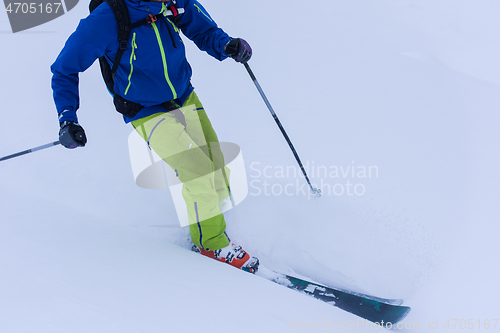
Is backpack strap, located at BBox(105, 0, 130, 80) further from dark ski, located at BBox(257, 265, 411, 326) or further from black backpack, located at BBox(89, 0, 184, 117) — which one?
dark ski, located at BBox(257, 265, 411, 326)

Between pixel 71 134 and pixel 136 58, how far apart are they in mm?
586

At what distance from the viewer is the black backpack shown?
5.64 ft

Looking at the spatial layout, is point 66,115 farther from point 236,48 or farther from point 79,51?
point 236,48

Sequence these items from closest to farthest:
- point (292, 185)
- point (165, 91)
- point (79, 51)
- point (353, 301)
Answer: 1. point (79, 51)
2. point (165, 91)
3. point (353, 301)
4. point (292, 185)

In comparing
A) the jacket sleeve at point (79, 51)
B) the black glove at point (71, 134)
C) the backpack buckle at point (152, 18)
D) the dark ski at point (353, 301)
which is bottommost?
the dark ski at point (353, 301)

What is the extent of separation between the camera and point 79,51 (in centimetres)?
170

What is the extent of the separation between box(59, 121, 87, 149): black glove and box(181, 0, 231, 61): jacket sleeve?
1.04m

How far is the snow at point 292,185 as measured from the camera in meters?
1.54

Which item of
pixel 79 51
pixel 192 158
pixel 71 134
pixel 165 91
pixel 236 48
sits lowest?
pixel 71 134

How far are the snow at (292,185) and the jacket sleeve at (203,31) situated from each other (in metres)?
1.35

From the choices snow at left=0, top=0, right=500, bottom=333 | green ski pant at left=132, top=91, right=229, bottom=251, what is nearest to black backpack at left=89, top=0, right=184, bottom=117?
green ski pant at left=132, top=91, right=229, bottom=251

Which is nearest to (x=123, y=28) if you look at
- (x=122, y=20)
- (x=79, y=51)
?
(x=122, y=20)

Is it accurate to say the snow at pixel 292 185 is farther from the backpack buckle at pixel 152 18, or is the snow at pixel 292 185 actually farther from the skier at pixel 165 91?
the backpack buckle at pixel 152 18

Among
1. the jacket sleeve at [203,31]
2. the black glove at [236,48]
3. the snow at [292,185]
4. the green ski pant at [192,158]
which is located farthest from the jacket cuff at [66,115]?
the black glove at [236,48]
